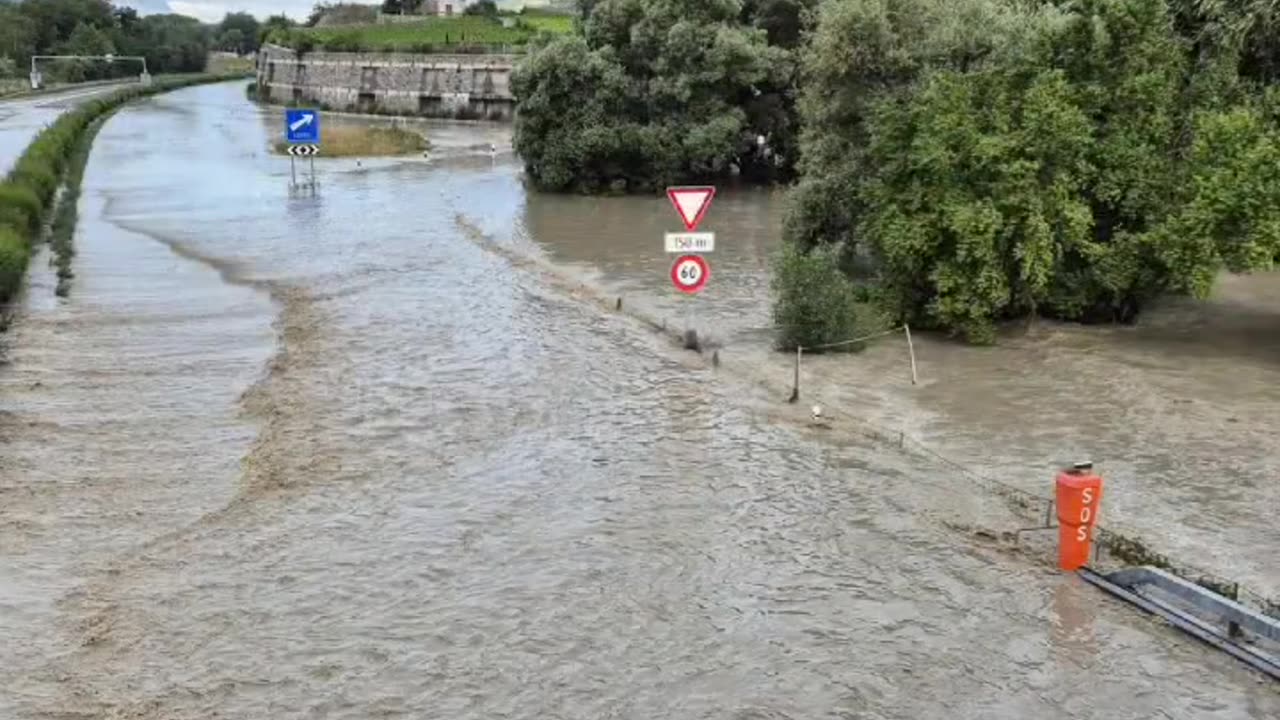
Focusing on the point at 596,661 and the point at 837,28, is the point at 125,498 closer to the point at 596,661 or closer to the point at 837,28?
the point at 596,661

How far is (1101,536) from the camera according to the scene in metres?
10.8

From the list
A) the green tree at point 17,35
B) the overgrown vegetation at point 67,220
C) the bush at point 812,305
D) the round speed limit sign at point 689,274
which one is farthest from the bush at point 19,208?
the green tree at point 17,35

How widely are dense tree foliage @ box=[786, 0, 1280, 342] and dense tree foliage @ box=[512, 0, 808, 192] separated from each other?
751 inches

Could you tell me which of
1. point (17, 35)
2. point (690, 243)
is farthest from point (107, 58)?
point (690, 243)

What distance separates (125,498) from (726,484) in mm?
6070

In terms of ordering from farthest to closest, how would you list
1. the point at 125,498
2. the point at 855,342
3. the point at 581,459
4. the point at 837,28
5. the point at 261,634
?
1. the point at 837,28
2. the point at 855,342
3. the point at 581,459
4. the point at 125,498
5. the point at 261,634

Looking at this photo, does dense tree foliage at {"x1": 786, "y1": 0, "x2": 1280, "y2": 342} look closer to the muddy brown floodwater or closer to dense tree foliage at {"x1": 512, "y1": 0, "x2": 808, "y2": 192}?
the muddy brown floodwater

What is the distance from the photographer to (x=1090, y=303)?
1942cm

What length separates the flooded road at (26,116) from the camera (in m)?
49.0

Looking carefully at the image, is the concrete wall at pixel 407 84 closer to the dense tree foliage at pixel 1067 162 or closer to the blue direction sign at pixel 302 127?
the blue direction sign at pixel 302 127

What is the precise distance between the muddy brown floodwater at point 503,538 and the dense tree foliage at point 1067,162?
4.39 feet

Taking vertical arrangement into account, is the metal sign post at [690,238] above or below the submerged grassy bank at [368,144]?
below

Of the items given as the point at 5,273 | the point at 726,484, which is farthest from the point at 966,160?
the point at 5,273

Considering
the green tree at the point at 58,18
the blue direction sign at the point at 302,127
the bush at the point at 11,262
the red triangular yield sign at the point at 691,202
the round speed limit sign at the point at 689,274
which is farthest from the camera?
the green tree at the point at 58,18
